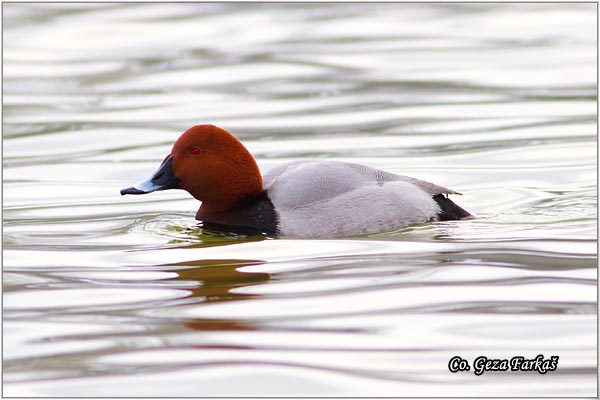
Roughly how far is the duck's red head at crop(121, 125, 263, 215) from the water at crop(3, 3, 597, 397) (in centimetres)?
32

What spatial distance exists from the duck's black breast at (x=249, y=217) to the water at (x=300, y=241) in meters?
0.15

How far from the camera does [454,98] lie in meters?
12.4

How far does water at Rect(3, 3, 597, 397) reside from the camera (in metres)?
4.75

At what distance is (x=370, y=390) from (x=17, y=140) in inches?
291

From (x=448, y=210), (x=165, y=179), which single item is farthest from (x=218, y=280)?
(x=448, y=210)

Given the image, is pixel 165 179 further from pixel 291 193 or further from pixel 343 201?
pixel 343 201

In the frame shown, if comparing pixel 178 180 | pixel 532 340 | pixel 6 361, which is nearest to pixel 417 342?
pixel 532 340

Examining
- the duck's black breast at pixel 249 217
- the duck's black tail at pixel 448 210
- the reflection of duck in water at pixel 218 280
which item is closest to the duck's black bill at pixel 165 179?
the duck's black breast at pixel 249 217

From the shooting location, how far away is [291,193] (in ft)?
22.7

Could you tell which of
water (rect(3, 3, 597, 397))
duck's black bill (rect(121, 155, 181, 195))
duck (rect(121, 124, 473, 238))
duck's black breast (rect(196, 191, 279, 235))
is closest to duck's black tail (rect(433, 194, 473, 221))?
duck (rect(121, 124, 473, 238))

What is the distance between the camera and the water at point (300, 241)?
4750 millimetres

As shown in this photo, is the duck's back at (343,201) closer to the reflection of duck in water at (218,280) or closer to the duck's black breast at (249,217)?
the duck's black breast at (249,217)

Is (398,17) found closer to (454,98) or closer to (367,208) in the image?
(454,98)

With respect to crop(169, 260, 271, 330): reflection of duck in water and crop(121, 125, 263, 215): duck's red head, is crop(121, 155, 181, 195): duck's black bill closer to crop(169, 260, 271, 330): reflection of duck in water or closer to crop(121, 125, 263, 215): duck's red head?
crop(121, 125, 263, 215): duck's red head
